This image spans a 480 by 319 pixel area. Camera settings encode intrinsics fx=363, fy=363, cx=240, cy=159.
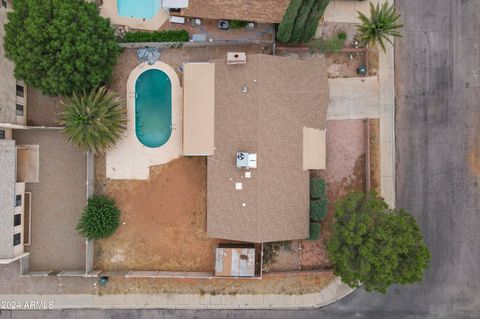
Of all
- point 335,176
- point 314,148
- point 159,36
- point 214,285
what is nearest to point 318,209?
point 335,176

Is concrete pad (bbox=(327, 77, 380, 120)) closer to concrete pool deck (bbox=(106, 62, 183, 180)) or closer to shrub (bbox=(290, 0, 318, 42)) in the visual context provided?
shrub (bbox=(290, 0, 318, 42))

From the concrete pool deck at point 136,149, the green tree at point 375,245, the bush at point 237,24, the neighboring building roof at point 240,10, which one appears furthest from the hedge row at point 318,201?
the bush at point 237,24

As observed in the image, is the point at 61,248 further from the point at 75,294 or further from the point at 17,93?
the point at 17,93

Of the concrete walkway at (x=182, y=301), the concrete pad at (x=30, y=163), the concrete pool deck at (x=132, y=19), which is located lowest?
the concrete walkway at (x=182, y=301)

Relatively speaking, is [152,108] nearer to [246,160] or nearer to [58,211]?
[246,160]

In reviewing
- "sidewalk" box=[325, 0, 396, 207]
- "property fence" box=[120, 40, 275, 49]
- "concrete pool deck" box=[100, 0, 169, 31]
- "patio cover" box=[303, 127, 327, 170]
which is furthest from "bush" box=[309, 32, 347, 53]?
"concrete pool deck" box=[100, 0, 169, 31]

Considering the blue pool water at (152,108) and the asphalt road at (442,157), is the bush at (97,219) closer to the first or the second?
the blue pool water at (152,108)

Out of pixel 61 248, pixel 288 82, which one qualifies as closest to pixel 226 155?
pixel 288 82
